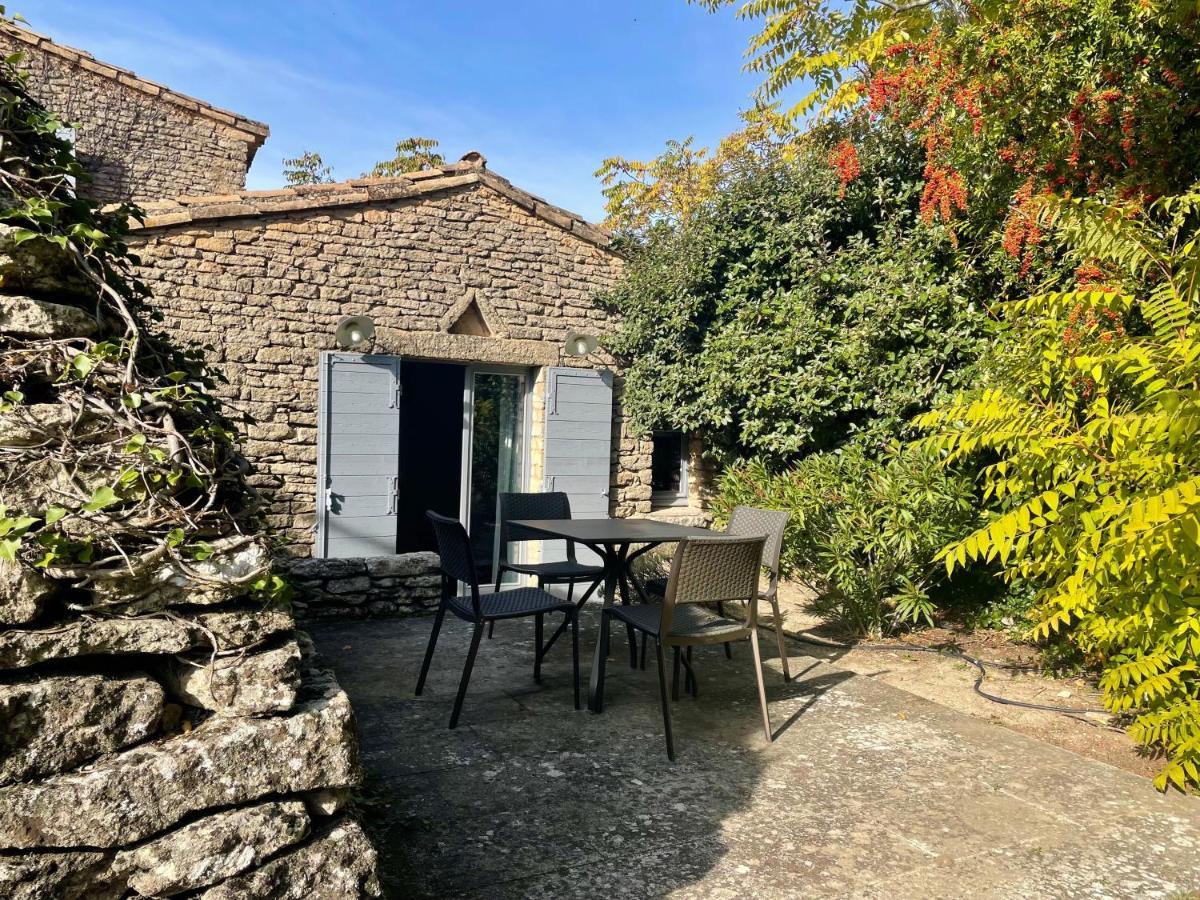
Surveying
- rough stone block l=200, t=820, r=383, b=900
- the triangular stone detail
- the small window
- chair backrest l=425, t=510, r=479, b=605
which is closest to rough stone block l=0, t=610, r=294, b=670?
rough stone block l=200, t=820, r=383, b=900

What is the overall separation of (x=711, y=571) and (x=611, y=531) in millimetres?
1106

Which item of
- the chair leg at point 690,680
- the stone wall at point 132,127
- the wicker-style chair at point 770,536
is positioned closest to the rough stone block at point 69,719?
the chair leg at point 690,680

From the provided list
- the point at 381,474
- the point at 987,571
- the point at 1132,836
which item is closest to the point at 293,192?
the point at 381,474

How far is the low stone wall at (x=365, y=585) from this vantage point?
5.70 m

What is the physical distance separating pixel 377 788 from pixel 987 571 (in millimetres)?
4754

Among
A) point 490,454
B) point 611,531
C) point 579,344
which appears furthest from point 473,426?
point 611,531

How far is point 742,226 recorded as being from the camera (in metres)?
7.02

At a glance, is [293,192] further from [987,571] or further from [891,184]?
[987,571]

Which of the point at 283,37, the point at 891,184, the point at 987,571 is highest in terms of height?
the point at 283,37

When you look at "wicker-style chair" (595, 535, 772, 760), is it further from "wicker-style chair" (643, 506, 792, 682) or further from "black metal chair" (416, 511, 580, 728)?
"wicker-style chair" (643, 506, 792, 682)

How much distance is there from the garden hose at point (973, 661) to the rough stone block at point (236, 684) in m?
4.13

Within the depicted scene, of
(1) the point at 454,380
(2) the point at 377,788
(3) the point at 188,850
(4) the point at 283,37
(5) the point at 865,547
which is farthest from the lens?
(1) the point at 454,380

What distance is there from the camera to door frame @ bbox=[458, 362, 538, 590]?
7.17m

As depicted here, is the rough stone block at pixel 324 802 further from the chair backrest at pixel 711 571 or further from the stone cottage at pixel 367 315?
the stone cottage at pixel 367 315
